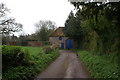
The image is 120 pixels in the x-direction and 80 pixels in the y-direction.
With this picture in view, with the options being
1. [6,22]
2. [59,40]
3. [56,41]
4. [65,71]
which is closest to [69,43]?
[59,40]

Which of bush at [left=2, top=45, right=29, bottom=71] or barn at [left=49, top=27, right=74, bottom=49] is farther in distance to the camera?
barn at [left=49, top=27, right=74, bottom=49]

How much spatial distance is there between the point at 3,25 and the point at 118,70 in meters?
18.9

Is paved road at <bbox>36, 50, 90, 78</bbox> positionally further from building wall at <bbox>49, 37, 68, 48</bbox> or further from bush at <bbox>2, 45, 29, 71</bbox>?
building wall at <bbox>49, 37, 68, 48</bbox>

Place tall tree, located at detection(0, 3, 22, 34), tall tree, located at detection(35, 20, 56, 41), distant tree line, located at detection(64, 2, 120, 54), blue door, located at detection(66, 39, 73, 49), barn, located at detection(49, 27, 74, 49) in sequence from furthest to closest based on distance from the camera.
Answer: tall tree, located at detection(35, 20, 56, 41) → barn, located at detection(49, 27, 74, 49) → blue door, located at detection(66, 39, 73, 49) → tall tree, located at detection(0, 3, 22, 34) → distant tree line, located at detection(64, 2, 120, 54)

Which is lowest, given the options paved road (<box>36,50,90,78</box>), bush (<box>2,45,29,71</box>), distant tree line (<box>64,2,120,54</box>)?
paved road (<box>36,50,90,78</box>)

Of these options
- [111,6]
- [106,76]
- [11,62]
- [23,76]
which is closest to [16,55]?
[11,62]

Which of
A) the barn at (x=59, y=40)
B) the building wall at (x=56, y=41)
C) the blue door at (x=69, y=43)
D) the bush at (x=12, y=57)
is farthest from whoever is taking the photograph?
the building wall at (x=56, y=41)

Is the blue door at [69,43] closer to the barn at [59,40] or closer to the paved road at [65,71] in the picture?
the barn at [59,40]

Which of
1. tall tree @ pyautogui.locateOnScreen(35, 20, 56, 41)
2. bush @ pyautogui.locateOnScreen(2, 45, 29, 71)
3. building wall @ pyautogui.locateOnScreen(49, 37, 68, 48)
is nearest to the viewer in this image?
bush @ pyautogui.locateOnScreen(2, 45, 29, 71)

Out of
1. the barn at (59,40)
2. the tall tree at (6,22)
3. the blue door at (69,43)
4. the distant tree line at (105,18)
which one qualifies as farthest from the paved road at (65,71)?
the barn at (59,40)

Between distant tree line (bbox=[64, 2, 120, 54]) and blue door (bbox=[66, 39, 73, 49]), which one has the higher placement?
distant tree line (bbox=[64, 2, 120, 54])

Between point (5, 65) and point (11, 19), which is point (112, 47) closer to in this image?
point (5, 65)

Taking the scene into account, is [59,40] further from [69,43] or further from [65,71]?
[65,71]

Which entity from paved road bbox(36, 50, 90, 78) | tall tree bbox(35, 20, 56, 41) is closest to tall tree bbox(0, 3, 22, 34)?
paved road bbox(36, 50, 90, 78)
